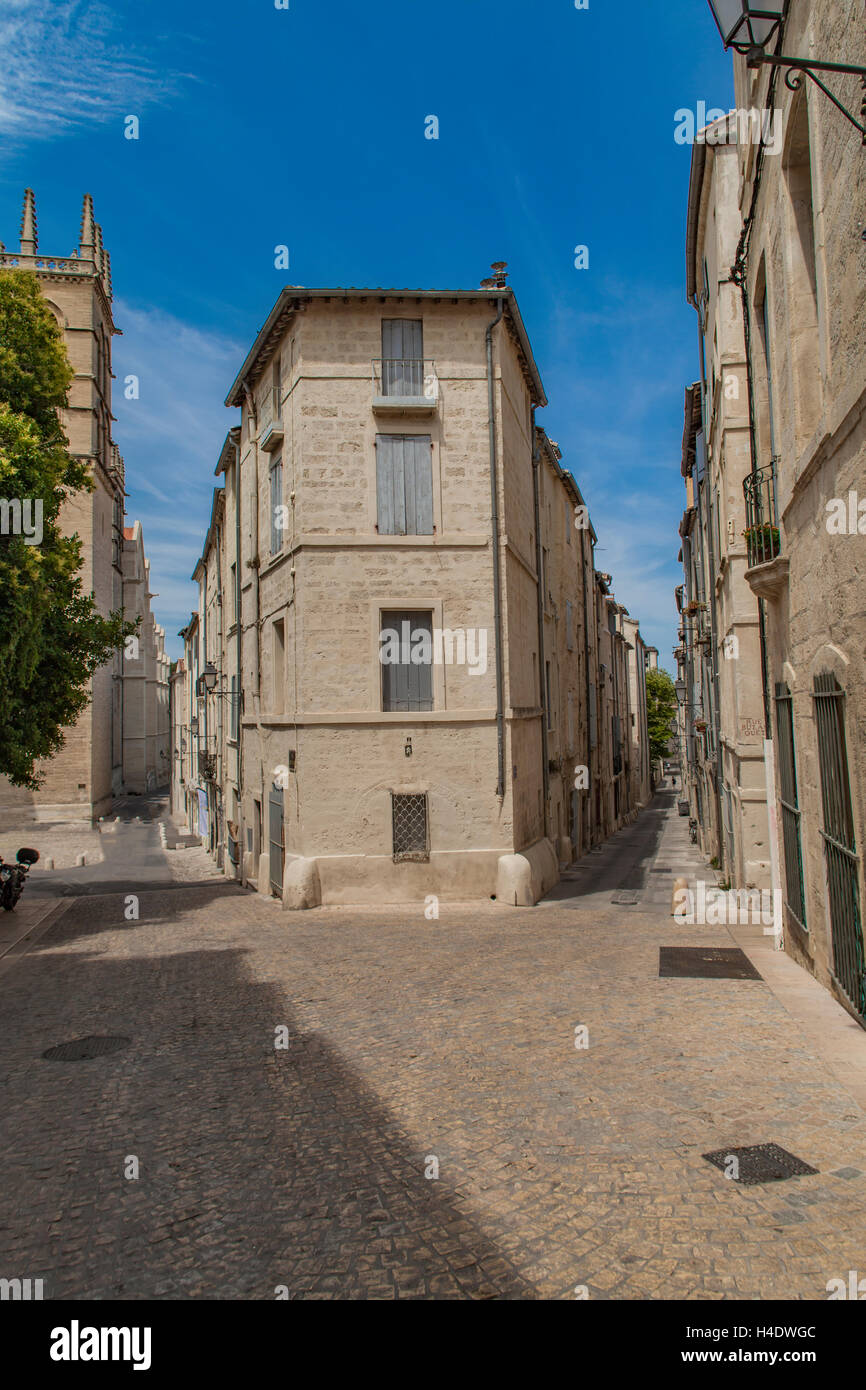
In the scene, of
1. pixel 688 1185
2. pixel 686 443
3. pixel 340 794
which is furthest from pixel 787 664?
pixel 686 443

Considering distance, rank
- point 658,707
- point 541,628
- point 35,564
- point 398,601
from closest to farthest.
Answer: point 35,564 → point 398,601 → point 541,628 → point 658,707

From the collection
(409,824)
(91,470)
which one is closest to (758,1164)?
(409,824)

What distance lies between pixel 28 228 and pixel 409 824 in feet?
138

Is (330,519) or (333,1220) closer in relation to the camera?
(333,1220)

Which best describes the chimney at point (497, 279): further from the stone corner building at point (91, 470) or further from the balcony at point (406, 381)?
the stone corner building at point (91, 470)

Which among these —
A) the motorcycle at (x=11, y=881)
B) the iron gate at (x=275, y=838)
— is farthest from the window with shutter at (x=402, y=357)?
the motorcycle at (x=11, y=881)

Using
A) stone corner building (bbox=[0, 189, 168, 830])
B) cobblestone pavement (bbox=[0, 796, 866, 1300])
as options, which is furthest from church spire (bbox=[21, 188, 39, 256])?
cobblestone pavement (bbox=[0, 796, 866, 1300])

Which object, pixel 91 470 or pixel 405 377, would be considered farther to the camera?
pixel 91 470

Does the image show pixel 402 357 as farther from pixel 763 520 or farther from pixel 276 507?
pixel 763 520

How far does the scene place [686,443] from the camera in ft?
87.6

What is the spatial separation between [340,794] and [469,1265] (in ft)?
38.4

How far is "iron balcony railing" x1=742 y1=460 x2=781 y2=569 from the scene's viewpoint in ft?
33.0

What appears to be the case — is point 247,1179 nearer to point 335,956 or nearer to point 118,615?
point 335,956

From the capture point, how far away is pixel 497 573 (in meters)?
16.2
